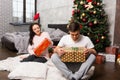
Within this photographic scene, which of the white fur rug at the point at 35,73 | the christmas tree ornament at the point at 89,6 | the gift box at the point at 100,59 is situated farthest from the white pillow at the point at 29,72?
the christmas tree ornament at the point at 89,6

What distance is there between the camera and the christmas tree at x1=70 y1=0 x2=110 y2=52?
4797 mm

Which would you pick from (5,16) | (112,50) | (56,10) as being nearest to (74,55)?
(112,50)

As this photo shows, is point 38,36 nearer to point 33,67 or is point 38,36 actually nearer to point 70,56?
point 33,67

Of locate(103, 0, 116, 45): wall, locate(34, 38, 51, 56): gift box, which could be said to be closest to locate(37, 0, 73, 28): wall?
Answer: locate(103, 0, 116, 45): wall

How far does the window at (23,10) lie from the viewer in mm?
7879

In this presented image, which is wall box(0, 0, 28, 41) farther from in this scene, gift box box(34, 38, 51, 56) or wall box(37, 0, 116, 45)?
gift box box(34, 38, 51, 56)

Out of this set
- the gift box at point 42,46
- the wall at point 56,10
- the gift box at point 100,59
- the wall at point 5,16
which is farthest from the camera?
the wall at point 5,16

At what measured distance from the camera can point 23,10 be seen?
8.15m

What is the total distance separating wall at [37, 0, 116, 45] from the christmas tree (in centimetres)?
35

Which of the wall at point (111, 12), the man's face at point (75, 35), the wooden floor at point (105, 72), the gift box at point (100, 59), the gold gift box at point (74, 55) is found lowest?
the wooden floor at point (105, 72)

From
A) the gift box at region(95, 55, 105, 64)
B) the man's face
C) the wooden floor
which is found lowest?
the wooden floor

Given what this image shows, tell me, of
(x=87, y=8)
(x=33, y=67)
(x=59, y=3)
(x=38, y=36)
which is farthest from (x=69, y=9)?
(x=33, y=67)

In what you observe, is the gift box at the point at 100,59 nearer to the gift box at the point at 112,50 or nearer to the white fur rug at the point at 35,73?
the gift box at the point at 112,50

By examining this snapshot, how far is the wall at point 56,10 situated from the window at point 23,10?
32 centimetres
